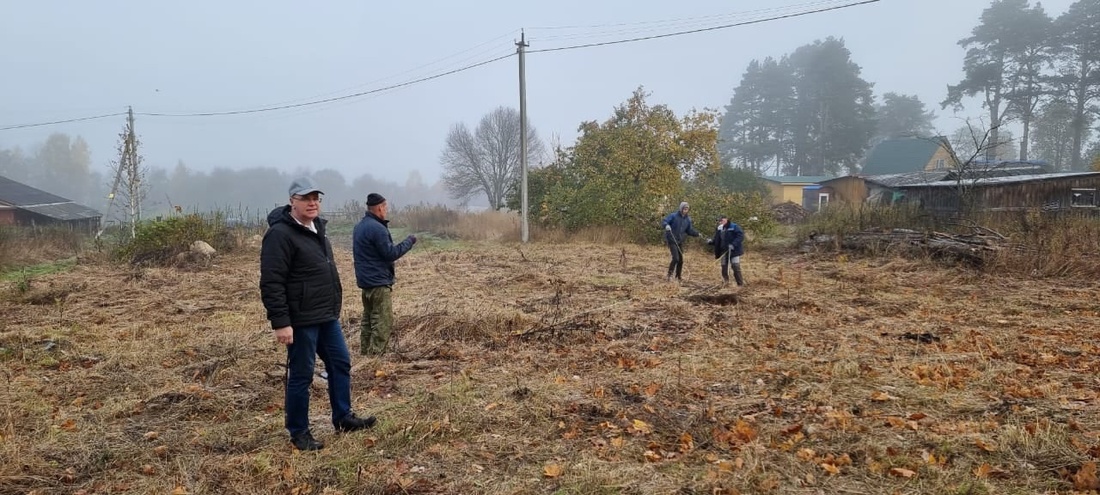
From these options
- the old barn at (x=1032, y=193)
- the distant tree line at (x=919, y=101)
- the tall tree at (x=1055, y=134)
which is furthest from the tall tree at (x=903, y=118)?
the old barn at (x=1032, y=193)

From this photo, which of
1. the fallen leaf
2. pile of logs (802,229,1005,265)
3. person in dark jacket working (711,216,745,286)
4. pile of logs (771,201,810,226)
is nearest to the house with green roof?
pile of logs (771,201,810,226)

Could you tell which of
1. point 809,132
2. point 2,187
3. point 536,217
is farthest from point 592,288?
point 809,132

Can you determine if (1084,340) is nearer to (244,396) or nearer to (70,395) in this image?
(244,396)

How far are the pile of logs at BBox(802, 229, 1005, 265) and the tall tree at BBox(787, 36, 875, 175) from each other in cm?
3456

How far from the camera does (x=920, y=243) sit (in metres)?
12.7

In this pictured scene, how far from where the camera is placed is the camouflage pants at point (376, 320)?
5.73 m

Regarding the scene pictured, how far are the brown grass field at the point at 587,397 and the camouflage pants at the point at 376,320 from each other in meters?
0.20

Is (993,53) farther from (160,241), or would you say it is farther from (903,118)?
(160,241)

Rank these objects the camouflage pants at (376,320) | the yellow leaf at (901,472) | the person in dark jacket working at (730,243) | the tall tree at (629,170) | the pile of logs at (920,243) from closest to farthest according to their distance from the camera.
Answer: the yellow leaf at (901,472) → the camouflage pants at (376,320) → the person in dark jacket working at (730,243) → the pile of logs at (920,243) → the tall tree at (629,170)

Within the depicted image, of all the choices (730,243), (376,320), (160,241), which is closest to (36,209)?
(160,241)

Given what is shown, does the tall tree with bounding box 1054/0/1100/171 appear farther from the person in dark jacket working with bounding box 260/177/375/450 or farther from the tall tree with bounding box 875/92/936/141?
the person in dark jacket working with bounding box 260/177/375/450

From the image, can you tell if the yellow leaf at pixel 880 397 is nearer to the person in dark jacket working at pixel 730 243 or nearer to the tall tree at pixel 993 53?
the person in dark jacket working at pixel 730 243

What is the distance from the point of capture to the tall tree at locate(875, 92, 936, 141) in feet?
184

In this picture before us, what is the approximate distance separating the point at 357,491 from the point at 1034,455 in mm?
3693
